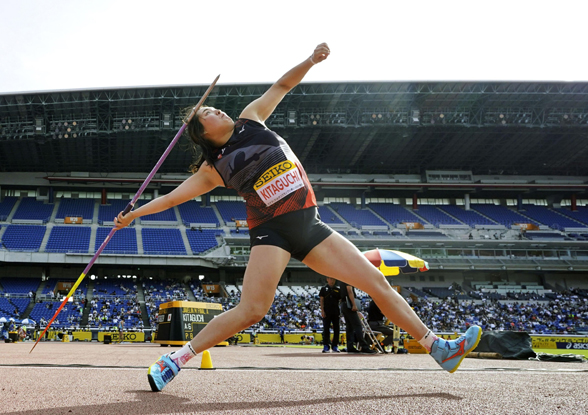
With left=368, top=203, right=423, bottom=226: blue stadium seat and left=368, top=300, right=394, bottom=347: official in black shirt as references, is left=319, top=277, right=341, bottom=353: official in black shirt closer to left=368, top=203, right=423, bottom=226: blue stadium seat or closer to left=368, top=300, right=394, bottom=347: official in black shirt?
left=368, top=300, right=394, bottom=347: official in black shirt

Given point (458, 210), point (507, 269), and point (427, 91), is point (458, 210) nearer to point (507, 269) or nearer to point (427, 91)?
point (507, 269)

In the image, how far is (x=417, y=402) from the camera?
8.50 feet

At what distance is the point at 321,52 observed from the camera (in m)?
3.42

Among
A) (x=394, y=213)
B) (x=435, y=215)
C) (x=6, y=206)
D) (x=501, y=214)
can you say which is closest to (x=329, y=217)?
(x=394, y=213)

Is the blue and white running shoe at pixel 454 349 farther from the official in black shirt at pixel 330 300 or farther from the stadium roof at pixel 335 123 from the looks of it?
the stadium roof at pixel 335 123

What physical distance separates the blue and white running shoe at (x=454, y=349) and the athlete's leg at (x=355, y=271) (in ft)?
0.67

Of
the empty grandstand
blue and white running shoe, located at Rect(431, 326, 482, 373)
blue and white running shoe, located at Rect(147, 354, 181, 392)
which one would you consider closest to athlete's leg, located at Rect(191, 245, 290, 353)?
blue and white running shoe, located at Rect(147, 354, 181, 392)

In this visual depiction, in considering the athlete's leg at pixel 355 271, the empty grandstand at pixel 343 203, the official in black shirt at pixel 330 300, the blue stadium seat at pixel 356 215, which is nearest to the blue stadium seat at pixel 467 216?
the empty grandstand at pixel 343 203

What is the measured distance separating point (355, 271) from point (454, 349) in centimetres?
81

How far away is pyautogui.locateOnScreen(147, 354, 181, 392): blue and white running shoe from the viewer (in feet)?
10.5

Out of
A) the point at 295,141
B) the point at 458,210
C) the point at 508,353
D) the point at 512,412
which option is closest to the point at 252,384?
the point at 512,412

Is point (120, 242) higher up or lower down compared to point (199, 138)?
lower down

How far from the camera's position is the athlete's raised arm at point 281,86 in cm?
344

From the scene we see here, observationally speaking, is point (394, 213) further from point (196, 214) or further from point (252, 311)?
point (252, 311)
